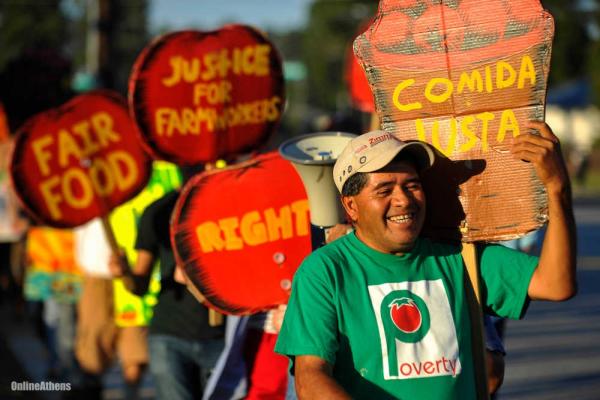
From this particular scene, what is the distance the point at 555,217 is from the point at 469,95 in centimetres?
43

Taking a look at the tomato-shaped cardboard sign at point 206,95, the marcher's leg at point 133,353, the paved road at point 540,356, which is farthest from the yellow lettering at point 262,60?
the paved road at point 540,356

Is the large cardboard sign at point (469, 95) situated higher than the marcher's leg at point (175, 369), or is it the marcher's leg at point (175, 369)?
the large cardboard sign at point (469, 95)

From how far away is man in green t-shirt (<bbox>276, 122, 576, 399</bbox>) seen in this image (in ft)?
10.9

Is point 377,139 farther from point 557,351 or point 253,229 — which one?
point 557,351

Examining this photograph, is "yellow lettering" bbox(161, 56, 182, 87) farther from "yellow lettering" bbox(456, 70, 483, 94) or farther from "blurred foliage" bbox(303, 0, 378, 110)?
"blurred foliage" bbox(303, 0, 378, 110)

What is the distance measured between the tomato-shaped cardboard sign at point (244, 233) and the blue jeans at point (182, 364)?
2.40 feet

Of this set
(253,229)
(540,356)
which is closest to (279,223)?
(253,229)

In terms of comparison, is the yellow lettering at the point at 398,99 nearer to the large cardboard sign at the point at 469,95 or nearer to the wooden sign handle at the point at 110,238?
the large cardboard sign at the point at 469,95

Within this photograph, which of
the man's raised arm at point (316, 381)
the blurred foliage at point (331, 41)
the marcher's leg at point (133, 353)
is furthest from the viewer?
the blurred foliage at point (331, 41)

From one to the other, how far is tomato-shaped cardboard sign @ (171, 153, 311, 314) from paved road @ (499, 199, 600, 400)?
3552 millimetres

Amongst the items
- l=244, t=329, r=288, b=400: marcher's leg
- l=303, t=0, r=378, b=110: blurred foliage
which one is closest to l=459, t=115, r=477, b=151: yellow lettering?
l=244, t=329, r=288, b=400: marcher's leg

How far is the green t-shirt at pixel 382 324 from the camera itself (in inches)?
131

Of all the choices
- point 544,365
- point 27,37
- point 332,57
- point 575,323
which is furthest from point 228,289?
point 332,57

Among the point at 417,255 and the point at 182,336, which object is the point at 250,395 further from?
the point at 417,255
